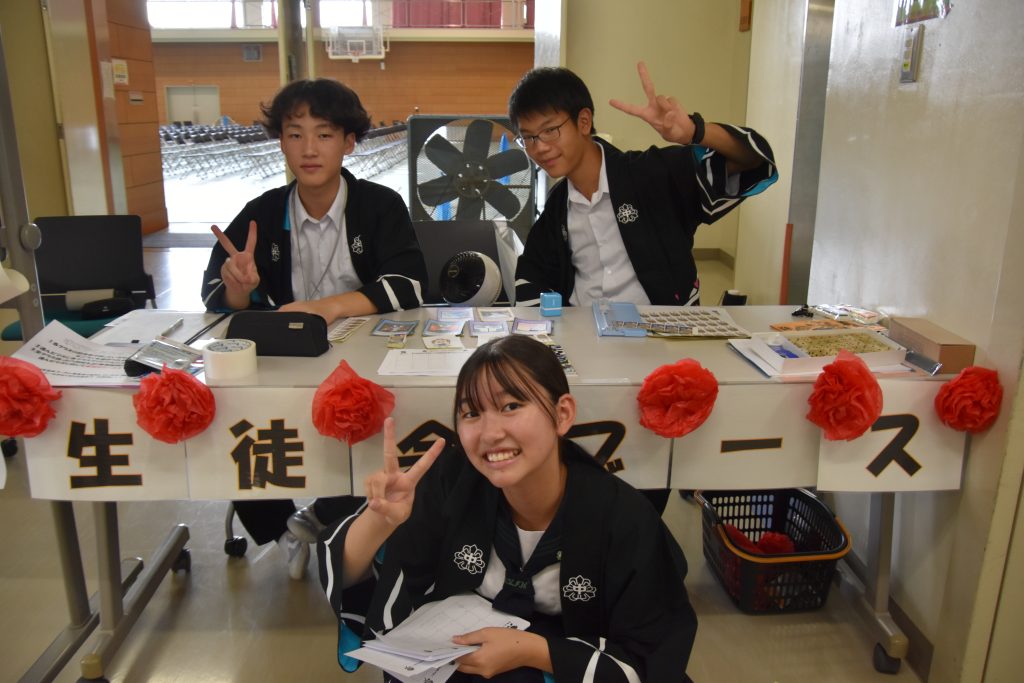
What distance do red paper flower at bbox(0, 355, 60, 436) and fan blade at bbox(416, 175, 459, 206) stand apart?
245cm

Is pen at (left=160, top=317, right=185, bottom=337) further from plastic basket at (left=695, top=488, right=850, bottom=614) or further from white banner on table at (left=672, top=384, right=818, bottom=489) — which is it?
plastic basket at (left=695, top=488, right=850, bottom=614)

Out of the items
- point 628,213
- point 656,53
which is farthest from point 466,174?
point 656,53

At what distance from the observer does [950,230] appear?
5.84 feet

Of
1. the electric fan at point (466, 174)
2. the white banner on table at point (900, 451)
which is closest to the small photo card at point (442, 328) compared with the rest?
the white banner on table at point (900, 451)

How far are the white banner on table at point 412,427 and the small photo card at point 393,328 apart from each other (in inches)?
14.6

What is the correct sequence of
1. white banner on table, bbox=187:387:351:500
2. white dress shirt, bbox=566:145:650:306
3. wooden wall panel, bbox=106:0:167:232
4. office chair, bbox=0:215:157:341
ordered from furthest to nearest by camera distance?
1. wooden wall panel, bbox=106:0:167:232
2. office chair, bbox=0:215:157:341
3. white dress shirt, bbox=566:145:650:306
4. white banner on table, bbox=187:387:351:500

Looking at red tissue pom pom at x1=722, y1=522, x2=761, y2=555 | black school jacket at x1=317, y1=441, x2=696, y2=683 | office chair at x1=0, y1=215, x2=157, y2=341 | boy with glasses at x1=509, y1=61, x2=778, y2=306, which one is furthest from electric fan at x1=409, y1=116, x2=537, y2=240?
black school jacket at x1=317, y1=441, x2=696, y2=683

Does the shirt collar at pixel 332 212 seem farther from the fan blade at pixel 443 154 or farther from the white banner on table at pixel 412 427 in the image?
the fan blade at pixel 443 154

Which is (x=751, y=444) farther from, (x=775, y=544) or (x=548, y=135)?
(x=548, y=135)

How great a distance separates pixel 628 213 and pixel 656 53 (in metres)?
4.28

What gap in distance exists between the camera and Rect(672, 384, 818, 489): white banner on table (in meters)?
1.71

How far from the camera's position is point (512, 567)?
1379mm

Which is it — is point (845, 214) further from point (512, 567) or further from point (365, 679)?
Result: point (365, 679)

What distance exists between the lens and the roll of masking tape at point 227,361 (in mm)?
1657
